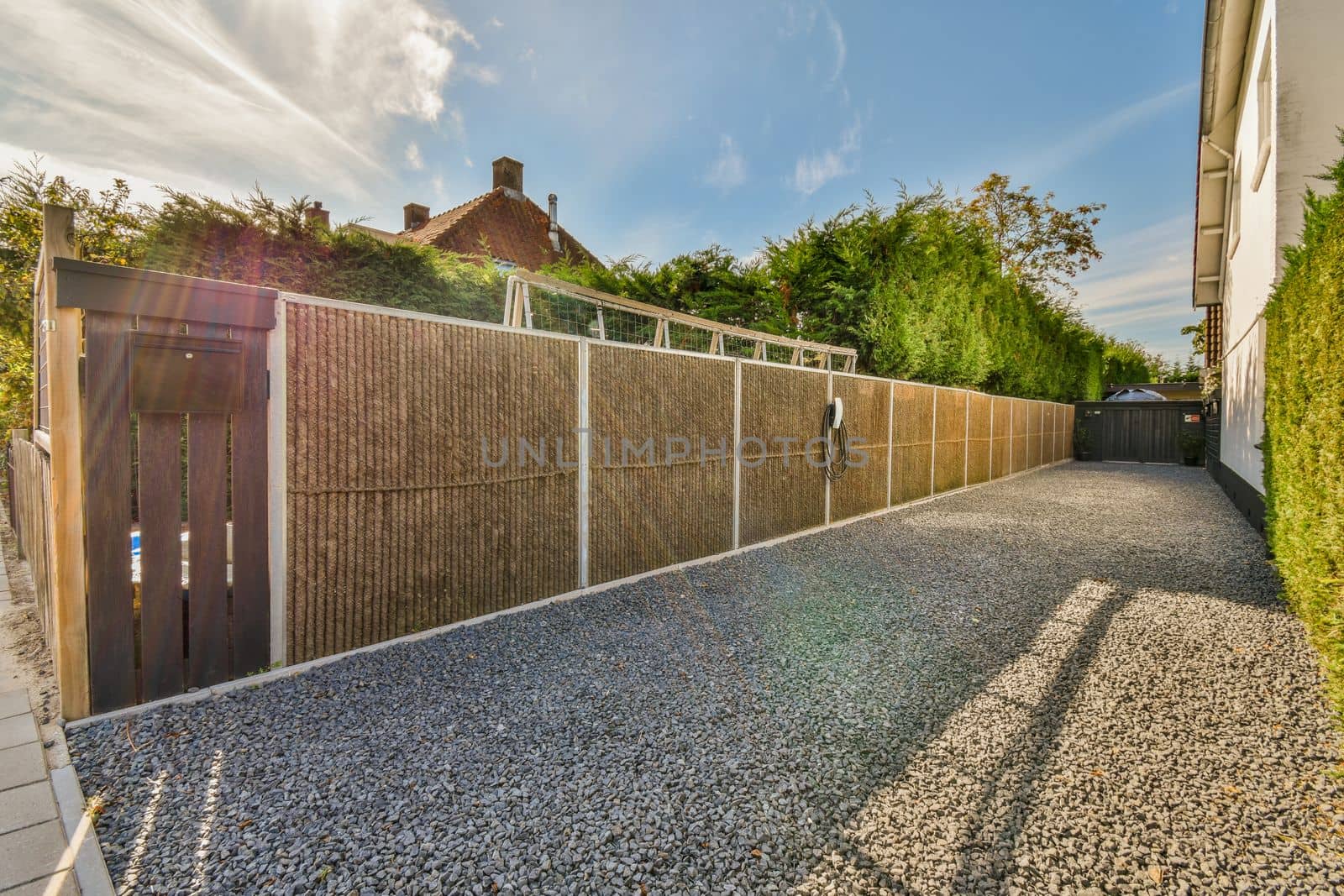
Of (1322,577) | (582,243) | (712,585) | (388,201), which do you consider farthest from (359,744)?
(582,243)

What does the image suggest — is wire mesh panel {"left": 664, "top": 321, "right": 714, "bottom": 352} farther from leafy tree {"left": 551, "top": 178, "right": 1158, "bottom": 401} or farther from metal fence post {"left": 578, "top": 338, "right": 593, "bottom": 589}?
metal fence post {"left": 578, "top": 338, "right": 593, "bottom": 589}

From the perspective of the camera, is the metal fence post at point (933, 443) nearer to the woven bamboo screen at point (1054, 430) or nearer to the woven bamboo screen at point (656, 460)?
the woven bamboo screen at point (656, 460)

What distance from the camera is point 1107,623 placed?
3.21 metres

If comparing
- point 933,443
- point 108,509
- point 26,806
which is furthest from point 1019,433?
point 26,806

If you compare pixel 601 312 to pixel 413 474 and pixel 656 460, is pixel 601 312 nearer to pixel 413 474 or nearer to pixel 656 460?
pixel 656 460

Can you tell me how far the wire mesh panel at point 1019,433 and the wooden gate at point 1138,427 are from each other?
681cm

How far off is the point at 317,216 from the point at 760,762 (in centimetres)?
541

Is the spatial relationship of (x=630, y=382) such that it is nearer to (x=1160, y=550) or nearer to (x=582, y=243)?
(x=1160, y=550)

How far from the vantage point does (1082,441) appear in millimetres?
18406

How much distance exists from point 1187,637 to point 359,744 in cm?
415

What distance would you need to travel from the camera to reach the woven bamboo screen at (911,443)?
7.73m

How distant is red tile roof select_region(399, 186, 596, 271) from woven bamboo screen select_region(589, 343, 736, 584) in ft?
28.1

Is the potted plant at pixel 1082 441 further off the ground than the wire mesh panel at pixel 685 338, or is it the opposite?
the wire mesh panel at pixel 685 338

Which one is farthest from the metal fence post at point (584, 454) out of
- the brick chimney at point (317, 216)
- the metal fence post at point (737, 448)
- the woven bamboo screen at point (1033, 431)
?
the woven bamboo screen at point (1033, 431)
